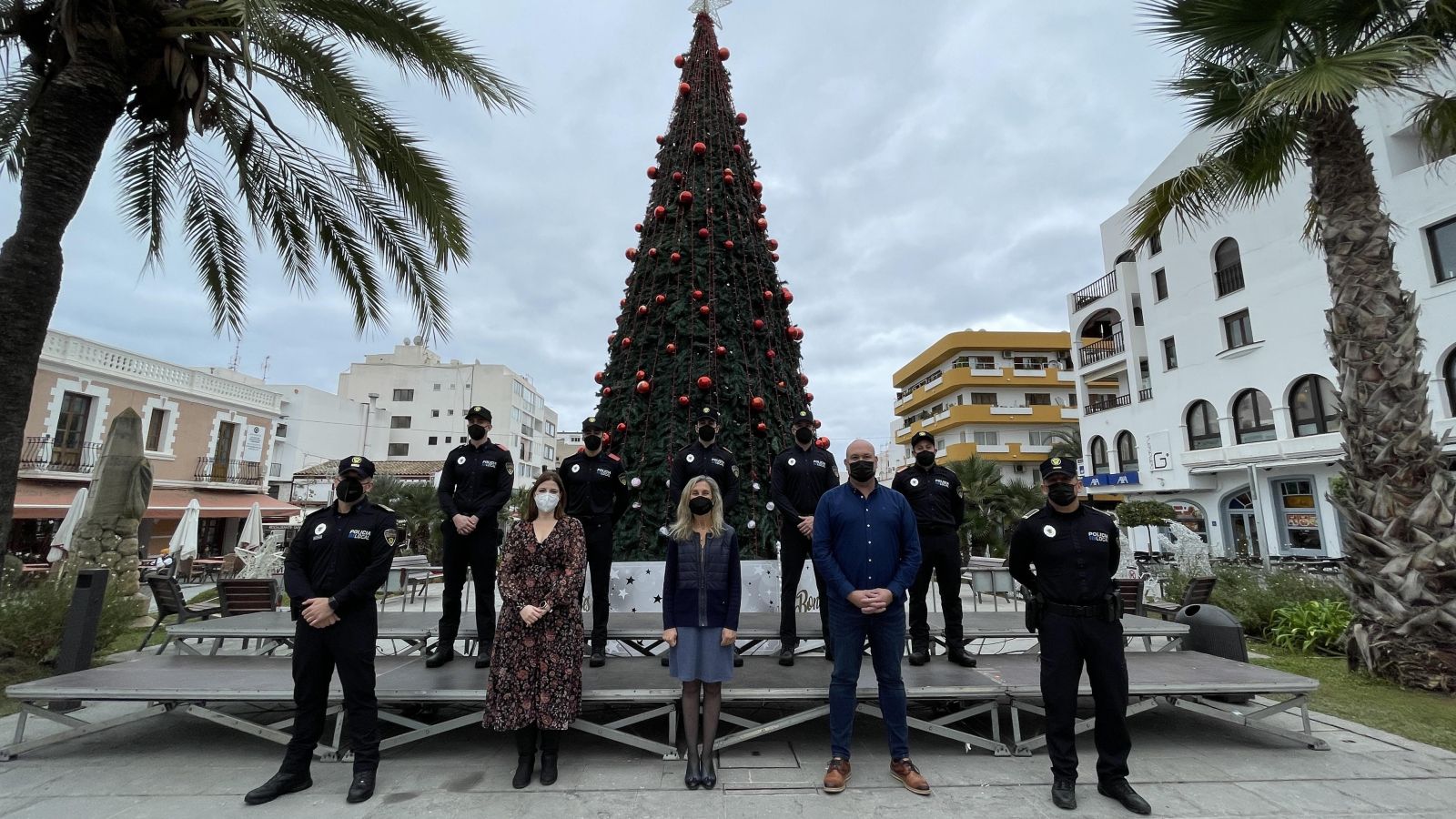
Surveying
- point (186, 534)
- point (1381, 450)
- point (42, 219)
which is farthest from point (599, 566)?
point (186, 534)

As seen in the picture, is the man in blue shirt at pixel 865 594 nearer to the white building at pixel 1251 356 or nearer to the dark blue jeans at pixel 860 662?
the dark blue jeans at pixel 860 662

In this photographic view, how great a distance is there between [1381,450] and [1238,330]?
18.8 meters

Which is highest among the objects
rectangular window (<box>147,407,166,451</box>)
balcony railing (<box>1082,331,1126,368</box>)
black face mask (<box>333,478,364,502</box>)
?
balcony railing (<box>1082,331,1126,368</box>)

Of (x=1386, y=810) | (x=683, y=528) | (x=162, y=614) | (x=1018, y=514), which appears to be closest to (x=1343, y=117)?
(x=1386, y=810)

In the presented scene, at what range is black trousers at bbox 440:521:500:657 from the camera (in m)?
4.90

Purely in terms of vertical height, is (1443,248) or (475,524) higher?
(1443,248)

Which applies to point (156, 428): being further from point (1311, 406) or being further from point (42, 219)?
point (1311, 406)

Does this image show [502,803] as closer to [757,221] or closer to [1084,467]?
[757,221]

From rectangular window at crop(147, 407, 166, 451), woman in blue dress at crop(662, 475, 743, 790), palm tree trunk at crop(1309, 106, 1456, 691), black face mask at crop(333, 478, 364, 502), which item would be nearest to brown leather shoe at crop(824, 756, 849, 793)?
woman in blue dress at crop(662, 475, 743, 790)

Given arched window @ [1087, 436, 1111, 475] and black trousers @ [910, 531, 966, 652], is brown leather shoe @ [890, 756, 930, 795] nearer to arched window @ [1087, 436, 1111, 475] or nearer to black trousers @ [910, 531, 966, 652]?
black trousers @ [910, 531, 966, 652]

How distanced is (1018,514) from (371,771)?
57.4ft

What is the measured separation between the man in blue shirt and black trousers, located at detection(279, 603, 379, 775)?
2.93 meters

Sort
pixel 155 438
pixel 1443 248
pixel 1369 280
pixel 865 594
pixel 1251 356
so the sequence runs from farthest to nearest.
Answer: pixel 155 438 → pixel 1251 356 → pixel 1443 248 → pixel 1369 280 → pixel 865 594

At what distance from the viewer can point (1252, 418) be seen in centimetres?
2061
